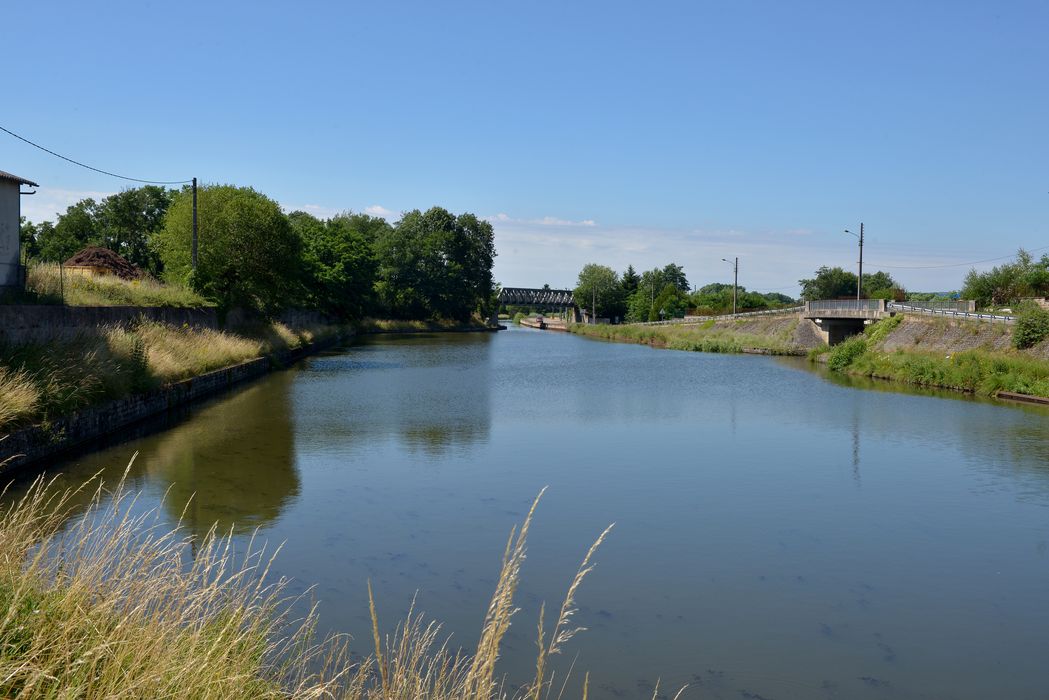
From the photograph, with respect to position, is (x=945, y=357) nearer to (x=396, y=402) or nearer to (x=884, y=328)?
(x=884, y=328)

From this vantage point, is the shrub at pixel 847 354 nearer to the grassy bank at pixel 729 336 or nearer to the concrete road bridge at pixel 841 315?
the concrete road bridge at pixel 841 315

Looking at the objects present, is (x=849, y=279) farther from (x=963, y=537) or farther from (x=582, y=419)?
(x=963, y=537)

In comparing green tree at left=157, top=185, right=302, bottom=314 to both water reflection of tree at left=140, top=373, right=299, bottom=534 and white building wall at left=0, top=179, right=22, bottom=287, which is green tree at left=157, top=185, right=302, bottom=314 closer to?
white building wall at left=0, top=179, right=22, bottom=287

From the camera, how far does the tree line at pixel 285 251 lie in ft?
134

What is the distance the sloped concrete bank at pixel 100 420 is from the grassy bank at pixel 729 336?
39.1 m

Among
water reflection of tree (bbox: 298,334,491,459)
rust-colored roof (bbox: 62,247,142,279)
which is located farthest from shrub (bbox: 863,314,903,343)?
rust-colored roof (bbox: 62,247,142,279)

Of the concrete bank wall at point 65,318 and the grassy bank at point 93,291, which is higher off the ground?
the grassy bank at point 93,291

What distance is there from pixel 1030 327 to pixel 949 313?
828cm

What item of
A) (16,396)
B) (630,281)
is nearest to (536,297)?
(630,281)

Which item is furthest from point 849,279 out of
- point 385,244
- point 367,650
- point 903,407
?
point 367,650

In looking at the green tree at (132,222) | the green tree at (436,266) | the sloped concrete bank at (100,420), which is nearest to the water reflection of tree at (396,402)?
the sloped concrete bank at (100,420)

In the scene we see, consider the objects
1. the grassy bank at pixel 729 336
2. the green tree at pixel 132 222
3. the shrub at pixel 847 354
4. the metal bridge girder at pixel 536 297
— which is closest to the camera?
the shrub at pixel 847 354

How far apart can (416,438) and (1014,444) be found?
48.4 feet

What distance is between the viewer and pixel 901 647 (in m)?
8.20
